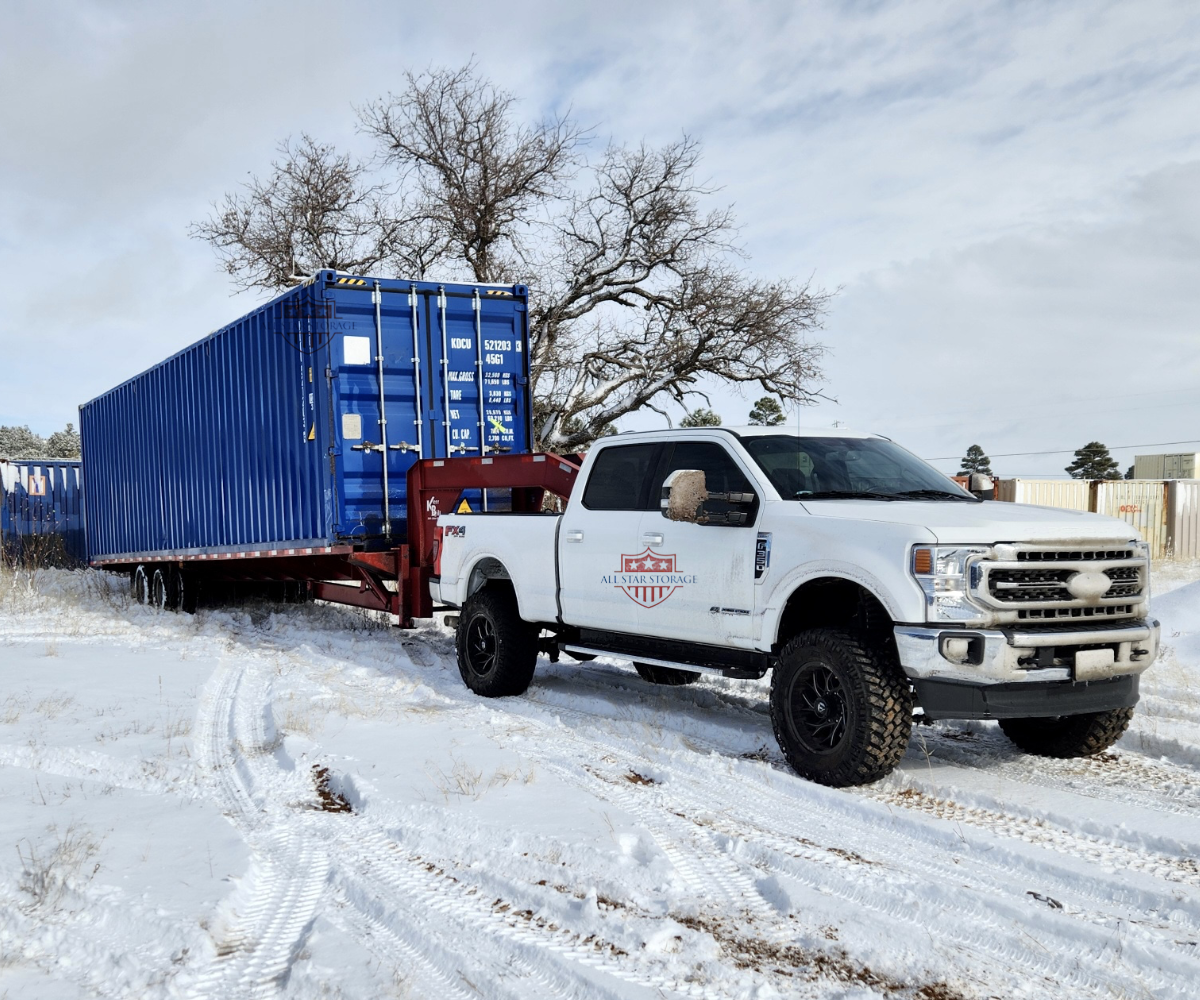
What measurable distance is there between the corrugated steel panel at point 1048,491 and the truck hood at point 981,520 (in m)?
21.4

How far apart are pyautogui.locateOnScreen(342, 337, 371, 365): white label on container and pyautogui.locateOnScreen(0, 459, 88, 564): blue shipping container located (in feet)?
53.7

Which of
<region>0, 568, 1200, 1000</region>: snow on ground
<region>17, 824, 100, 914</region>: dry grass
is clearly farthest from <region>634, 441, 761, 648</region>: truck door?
<region>17, 824, 100, 914</region>: dry grass

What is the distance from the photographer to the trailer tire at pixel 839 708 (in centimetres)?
553

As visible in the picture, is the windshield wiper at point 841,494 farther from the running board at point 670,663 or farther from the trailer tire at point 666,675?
the trailer tire at point 666,675

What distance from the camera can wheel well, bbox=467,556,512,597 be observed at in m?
8.76

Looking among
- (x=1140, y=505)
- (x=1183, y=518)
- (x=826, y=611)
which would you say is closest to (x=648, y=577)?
(x=826, y=611)

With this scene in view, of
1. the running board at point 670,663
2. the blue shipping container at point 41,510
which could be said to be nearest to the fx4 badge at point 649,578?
the running board at point 670,663

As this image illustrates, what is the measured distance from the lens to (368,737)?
6758mm

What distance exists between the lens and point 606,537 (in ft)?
24.8

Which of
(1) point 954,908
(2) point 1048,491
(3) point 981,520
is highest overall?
(3) point 981,520

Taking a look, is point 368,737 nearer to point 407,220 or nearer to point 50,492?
point 50,492

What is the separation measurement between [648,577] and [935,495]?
6.26 feet

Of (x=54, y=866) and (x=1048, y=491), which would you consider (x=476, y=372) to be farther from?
(x=1048, y=491)

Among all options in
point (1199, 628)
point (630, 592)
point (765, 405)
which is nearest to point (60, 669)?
point (630, 592)
